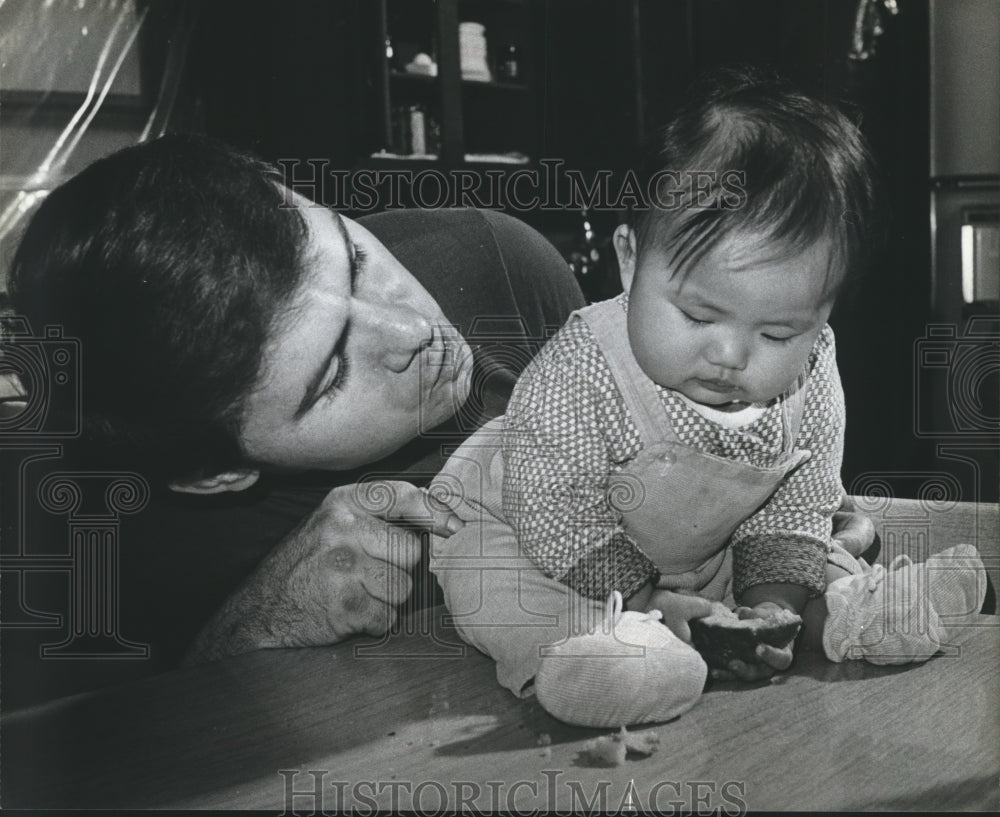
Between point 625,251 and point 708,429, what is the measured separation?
0.65 ft

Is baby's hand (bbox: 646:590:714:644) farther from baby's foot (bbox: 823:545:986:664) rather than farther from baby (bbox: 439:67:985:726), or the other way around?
baby's foot (bbox: 823:545:986:664)

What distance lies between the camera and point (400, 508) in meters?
1.06

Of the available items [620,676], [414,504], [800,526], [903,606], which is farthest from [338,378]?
[903,606]

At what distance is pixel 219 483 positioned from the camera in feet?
3.34

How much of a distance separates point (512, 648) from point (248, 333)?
41 cm

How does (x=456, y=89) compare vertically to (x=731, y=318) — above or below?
above

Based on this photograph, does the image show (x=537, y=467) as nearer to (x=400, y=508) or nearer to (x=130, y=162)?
(x=400, y=508)

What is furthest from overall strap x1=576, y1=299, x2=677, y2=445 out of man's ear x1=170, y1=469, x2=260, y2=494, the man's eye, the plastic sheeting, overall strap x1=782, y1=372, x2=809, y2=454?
the plastic sheeting

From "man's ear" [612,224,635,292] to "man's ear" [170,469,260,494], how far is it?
0.42 metres

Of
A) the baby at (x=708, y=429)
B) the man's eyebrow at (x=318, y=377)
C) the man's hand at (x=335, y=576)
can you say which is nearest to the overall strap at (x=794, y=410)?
the baby at (x=708, y=429)

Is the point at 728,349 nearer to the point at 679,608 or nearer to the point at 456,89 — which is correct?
the point at 679,608

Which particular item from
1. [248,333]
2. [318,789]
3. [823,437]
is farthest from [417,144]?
[318,789]

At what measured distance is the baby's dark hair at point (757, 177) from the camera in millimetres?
927

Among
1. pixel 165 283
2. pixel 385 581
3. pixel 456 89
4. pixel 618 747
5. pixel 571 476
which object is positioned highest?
pixel 456 89
